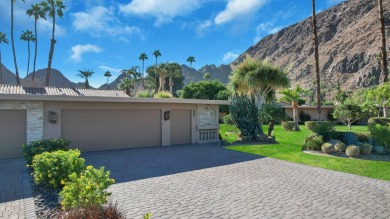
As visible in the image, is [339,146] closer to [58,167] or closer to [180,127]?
[180,127]

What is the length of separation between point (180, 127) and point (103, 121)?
451cm

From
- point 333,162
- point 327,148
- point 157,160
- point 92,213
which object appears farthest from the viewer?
point 327,148

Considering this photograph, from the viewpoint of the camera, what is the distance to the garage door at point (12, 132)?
37.1ft

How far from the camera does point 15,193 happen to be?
6590 millimetres

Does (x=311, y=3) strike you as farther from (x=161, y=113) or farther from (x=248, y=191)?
(x=248, y=191)

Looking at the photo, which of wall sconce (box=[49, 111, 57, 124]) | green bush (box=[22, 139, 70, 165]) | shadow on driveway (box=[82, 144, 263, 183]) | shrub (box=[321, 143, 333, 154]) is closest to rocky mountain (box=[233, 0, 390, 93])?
shrub (box=[321, 143, 333, 154])

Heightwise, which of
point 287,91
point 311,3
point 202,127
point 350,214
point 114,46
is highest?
point 114,46

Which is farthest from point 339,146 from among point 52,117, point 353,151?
point 52,117

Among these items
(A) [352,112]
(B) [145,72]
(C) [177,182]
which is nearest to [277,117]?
(A) [352,112]

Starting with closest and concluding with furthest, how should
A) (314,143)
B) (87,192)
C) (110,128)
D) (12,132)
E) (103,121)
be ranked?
1. (87,192)
2. (12,132)
3. (314,143)
4. (103,121)
5. (110,128)

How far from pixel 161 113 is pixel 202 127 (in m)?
2.82

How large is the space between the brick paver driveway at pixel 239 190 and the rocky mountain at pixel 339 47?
7497 centimetres

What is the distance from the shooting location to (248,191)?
6.93m

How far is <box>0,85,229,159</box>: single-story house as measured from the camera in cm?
1155
